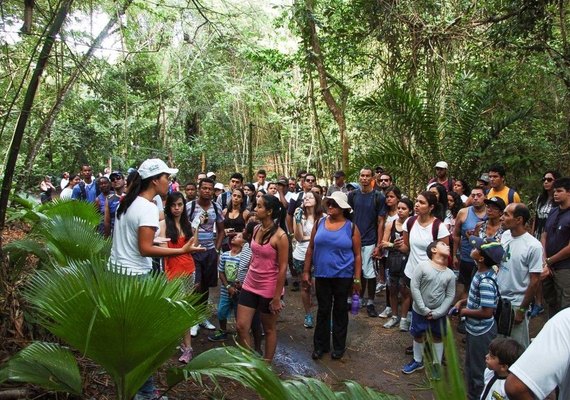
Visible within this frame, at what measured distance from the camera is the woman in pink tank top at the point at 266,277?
13.5 feet

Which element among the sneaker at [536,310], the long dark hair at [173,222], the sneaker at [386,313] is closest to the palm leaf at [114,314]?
the long dark hair at [173,222]

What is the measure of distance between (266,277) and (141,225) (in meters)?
1.31

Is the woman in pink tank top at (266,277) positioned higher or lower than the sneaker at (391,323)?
higher

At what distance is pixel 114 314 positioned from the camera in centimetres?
238

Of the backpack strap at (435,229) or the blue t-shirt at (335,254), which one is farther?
the backpack strap at (435,229)

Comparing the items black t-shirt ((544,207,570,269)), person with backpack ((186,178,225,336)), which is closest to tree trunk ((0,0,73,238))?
person with backpack ((186,178,225,336))

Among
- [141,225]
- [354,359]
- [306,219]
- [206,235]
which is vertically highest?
[141,225]

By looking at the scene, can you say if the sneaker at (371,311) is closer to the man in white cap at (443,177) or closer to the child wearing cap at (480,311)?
the man in white cap at (443,177)

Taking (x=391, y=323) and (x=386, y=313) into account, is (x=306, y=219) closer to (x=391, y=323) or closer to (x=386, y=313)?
(x=386, y=313)

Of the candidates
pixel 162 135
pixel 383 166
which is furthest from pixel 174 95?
pixel 383 166

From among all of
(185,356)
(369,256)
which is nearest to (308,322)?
(369,256)

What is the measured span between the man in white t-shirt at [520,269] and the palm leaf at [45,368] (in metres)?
3.40

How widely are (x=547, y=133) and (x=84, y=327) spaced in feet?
29.3

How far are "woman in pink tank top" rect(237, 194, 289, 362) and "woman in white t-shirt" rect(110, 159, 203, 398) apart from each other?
86 centimetres
